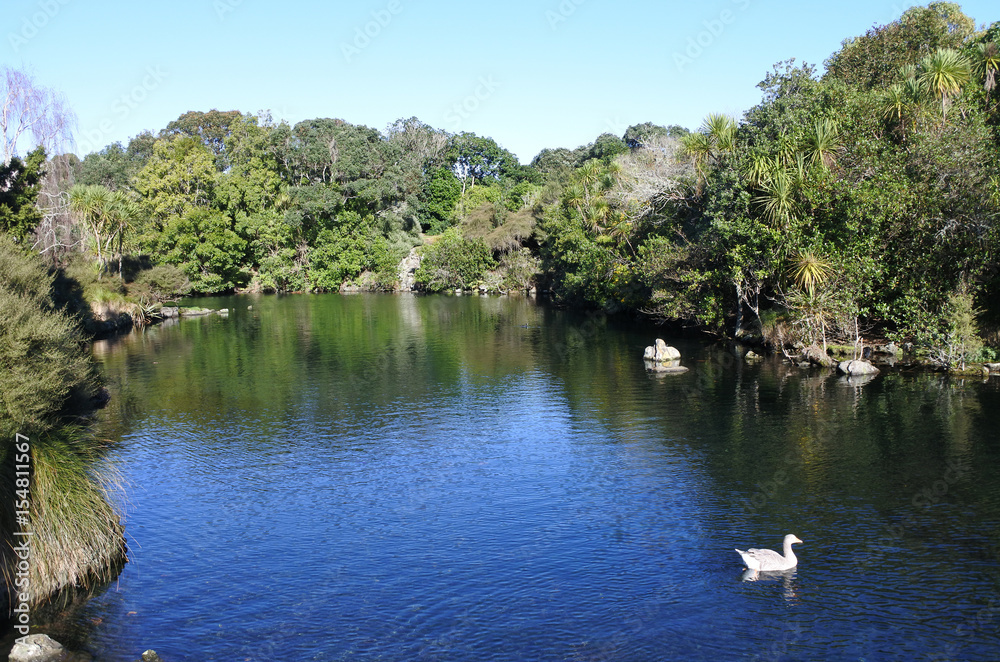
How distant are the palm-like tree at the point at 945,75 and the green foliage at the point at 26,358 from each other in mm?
38457

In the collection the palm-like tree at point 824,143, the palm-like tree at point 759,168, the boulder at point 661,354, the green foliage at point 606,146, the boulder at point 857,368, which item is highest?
the green foliage at point 606,146

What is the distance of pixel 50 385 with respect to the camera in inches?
786

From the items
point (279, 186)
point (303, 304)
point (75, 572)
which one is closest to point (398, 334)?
point (303, 304)

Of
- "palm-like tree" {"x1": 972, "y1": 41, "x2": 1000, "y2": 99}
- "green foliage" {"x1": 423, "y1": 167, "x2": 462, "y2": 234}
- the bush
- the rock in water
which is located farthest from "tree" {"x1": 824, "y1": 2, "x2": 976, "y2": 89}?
"green foliage" {"x1": 423, "y1": 167, "x2": 462, "y2": 234}

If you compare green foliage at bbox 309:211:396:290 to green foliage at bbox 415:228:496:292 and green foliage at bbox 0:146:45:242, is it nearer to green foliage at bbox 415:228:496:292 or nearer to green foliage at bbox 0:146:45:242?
green foliage at bbox 415:228:496:292

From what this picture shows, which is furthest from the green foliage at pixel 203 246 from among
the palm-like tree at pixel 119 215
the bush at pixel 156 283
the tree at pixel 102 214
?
the tree at pixel 102 214

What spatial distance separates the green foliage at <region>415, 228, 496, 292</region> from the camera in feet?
288

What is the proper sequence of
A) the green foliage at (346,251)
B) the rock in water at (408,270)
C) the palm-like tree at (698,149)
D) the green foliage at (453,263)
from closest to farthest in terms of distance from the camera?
the palm-like tree at (698,149) < the green foliage at (453,263) < the green foliage at (346,251) < the rock in water at (408,270)

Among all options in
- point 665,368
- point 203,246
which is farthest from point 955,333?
point 203,246

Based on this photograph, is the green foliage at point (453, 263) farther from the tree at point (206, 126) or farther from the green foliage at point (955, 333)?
the green foliage at point (955, 333)

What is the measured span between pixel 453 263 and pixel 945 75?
6087 cm

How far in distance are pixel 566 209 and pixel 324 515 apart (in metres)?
52.5

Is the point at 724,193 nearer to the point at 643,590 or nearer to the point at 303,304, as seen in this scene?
the point at 643,590

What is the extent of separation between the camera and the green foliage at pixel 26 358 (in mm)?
17672
